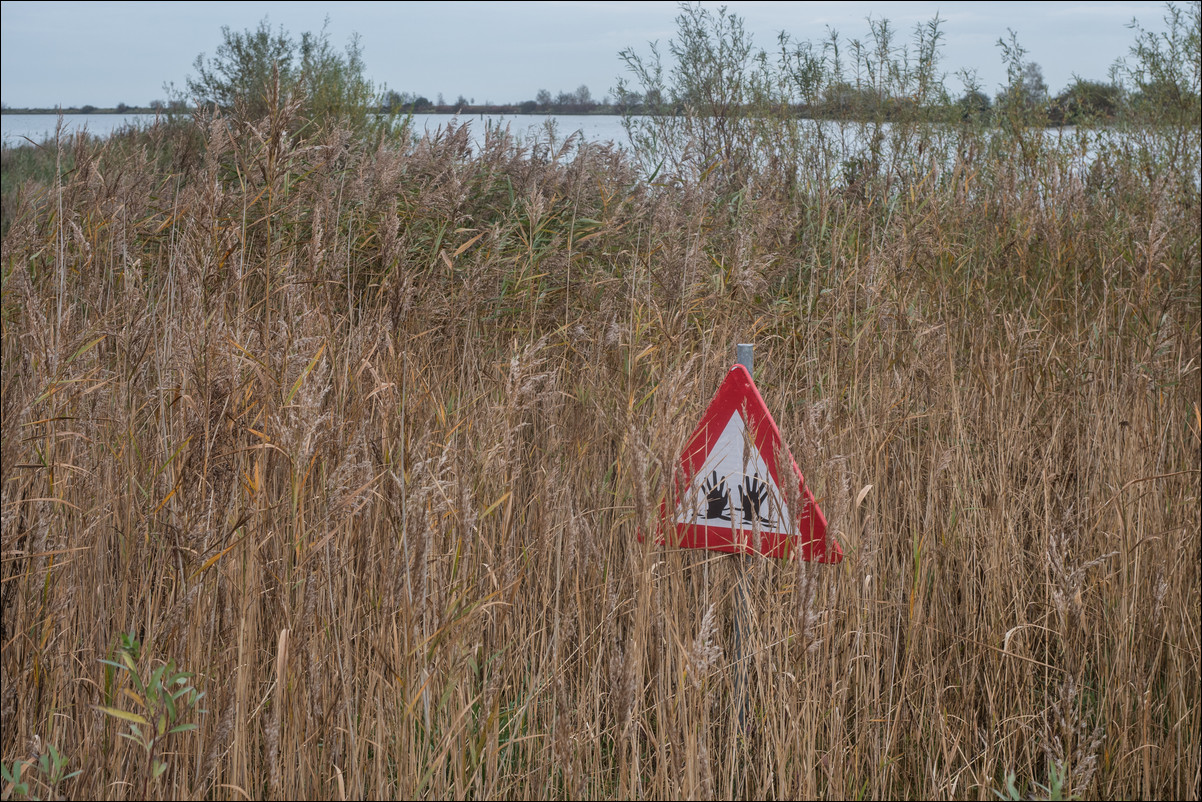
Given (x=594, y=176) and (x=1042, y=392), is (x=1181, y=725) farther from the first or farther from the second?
(x=594, y=176)

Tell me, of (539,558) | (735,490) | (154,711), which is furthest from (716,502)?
(154,711)

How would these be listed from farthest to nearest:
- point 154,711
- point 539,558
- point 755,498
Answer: point 539,558 → point 755,498 → point 154,711

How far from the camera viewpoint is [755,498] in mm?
1668

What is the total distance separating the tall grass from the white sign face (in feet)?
0.30

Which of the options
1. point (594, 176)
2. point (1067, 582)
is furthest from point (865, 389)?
point (594, 176)

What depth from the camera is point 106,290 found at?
128 inches

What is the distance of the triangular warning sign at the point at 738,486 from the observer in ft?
5.20

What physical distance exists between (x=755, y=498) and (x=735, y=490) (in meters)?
0.04

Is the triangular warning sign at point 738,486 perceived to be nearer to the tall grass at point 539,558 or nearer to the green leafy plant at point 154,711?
the tall grass at point 539,558

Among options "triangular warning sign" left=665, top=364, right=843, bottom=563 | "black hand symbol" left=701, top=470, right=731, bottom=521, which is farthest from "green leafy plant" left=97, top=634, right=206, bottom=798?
"black hand symbol" left=701, top=470, right=731, bottom=521

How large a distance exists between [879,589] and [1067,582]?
0.87 metres

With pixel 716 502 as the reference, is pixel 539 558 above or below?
below

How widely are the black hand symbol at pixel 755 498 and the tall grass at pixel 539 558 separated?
0.33 ft

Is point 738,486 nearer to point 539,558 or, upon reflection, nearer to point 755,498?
point 755,498
